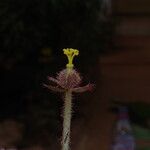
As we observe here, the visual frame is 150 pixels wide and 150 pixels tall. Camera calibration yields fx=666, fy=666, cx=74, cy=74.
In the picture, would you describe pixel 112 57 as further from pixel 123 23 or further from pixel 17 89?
pixel 17 89

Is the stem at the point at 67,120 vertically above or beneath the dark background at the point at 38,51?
beneath

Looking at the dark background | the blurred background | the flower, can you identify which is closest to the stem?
the flower

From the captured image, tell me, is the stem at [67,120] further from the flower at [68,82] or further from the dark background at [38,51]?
the dark background at [38,51]

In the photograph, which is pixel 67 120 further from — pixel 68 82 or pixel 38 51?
pixel 38 51

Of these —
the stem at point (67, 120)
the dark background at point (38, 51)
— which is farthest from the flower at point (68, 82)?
the dark background at point (38, 51)

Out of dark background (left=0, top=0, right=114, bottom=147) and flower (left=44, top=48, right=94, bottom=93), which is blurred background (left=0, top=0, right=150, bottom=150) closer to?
dark background (left=0, top=0, right=114, bottom=147)

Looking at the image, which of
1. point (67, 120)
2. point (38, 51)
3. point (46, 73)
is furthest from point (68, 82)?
point (38, 51)

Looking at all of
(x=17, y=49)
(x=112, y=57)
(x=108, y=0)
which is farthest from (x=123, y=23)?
(x=17, y=49)

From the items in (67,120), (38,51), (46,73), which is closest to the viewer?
(67,120)
